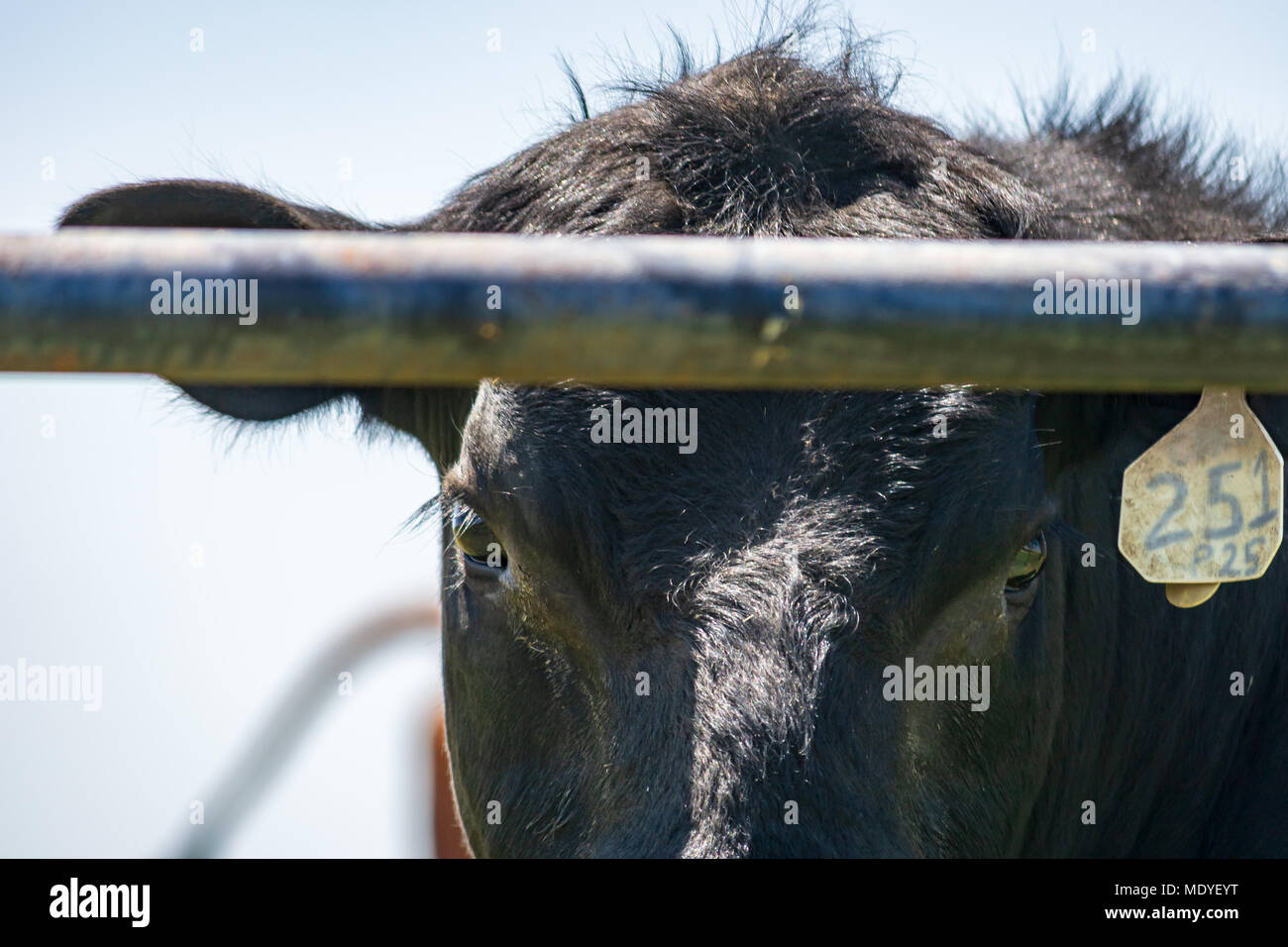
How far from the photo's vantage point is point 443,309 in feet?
3.65

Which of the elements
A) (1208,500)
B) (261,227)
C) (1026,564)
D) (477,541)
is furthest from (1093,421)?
(261,227)

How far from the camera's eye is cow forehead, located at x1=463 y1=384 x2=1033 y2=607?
8.22 ft

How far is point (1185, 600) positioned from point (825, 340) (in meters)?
1.22

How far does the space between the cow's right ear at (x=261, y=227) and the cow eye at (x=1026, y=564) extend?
154 centimetres

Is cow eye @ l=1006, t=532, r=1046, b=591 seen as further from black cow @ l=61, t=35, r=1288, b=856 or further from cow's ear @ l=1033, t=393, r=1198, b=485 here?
cow's ear @ l=1033, t=393, r=1198, b=485

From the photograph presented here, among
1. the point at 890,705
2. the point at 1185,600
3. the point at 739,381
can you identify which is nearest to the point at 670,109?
the point at 890,705

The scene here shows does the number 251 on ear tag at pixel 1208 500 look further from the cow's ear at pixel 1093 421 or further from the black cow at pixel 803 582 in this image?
the cow's ear at pixel 1093 421

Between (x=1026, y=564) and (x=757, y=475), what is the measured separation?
0.80m

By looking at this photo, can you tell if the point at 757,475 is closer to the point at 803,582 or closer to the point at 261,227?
the point at 803,582

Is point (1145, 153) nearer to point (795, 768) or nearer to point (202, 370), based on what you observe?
point (795, 768)

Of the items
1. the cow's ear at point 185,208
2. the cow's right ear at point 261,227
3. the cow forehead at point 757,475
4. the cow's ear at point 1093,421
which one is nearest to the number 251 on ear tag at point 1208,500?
the cow forehead at point 757,475

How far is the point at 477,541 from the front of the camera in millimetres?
3027

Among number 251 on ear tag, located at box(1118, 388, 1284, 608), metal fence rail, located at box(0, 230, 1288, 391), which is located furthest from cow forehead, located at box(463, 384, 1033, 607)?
metal fence rail, located at box(0, 230, 1288, 391)
